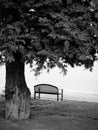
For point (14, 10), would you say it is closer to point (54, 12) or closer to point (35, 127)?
point (54, 12)

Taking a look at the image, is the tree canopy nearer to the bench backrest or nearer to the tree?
the tree

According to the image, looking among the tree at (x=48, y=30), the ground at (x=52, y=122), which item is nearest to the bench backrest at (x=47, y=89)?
the ground at (x=52, y=122)

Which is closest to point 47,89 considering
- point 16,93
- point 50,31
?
point 16,93

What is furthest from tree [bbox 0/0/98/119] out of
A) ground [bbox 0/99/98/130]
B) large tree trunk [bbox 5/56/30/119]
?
ground [bbox 0/99/98/130]

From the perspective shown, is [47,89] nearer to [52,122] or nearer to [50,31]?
[52,122]

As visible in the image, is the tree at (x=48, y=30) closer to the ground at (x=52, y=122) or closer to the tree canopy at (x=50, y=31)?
the tree canopy at (x=50, y=31)

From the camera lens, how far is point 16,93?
648 cm

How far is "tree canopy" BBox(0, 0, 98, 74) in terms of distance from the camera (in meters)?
5.29

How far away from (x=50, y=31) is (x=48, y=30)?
0.14 feet

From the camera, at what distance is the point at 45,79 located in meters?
20.0

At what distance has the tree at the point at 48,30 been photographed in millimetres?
5297

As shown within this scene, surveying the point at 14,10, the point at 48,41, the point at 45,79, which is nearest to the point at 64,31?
the point at 48,41

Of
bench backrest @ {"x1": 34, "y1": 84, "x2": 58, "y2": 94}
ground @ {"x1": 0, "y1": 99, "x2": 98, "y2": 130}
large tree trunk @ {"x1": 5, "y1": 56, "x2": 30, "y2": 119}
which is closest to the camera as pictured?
ground @ {"x1": 0, "y1": 99, "x2": 98, "y2": 130}

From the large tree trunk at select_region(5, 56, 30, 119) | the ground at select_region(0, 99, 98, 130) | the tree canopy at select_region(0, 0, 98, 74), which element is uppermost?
the tree canopy at select_region(0, 0, 98, 74)
